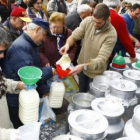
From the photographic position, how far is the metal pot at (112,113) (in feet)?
5.52

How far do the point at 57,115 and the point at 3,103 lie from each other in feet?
3.68

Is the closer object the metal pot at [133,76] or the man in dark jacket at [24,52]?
the man in dark jacket at [24,52]

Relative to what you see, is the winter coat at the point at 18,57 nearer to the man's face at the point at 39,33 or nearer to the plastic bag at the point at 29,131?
the man's face at the point at 39,33

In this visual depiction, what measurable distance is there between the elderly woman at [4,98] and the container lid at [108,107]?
749 millimetres

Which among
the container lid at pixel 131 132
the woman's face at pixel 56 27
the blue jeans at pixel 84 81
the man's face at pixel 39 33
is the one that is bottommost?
the blue jeans at pixel 84 81

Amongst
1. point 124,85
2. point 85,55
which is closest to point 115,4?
point 85,55

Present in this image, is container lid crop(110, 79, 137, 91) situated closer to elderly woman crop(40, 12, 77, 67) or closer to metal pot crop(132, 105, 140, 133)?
metal pot crop(132, 105, 140, 133)

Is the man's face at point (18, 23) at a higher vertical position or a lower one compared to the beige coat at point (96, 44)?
higher

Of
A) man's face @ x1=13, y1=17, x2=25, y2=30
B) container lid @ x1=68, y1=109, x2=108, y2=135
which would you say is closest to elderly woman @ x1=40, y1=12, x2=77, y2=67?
man's face @ x1=13, y1=17, x2=25, y2=30

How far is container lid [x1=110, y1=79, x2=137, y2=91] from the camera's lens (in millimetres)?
2031

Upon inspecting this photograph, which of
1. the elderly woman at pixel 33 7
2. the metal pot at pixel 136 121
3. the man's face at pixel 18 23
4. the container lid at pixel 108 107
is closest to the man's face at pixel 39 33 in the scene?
the container lid at pixel 108 107

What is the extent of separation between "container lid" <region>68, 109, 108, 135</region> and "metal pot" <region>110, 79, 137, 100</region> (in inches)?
18.2

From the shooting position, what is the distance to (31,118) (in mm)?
2033

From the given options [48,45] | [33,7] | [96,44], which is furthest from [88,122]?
[33,7]
